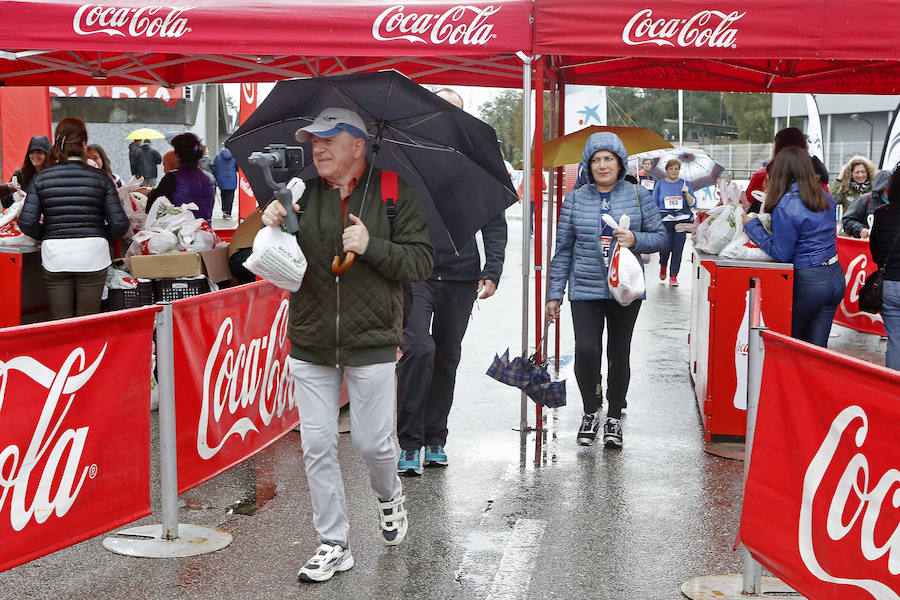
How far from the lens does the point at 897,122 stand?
48.4 ft

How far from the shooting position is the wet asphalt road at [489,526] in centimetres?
443

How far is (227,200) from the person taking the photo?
27312mm

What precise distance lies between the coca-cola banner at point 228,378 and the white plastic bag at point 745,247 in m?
2.99

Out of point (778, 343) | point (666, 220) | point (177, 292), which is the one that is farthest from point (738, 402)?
point (666, 220)

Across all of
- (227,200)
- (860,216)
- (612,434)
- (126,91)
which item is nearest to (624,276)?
(612,434)

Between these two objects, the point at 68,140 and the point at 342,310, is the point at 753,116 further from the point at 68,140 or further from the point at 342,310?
the point at 342,310

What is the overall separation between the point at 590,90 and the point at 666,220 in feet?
16.1

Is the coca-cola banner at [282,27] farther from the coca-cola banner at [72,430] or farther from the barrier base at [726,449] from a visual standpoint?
the barrier base at [726,449]

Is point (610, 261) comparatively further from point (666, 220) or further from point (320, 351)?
point (666, 220)

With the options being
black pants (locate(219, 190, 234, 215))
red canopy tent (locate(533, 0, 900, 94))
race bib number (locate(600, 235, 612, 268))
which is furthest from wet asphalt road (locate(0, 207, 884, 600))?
black pants (locate(219, 190, 234, 215))

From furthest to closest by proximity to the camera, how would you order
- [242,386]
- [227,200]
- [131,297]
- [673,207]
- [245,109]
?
1. [227,200]
2. [673,207]
3. [245,109]
4. [131,297]
5. [242,386]

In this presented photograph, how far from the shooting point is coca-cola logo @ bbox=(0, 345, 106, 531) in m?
3.88

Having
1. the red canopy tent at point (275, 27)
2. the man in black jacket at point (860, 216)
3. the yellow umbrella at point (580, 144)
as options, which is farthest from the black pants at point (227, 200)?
the red canopy tent at point (275, 27)

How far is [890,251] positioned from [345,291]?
4285 millimetres
